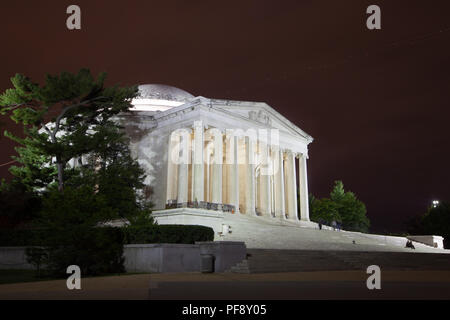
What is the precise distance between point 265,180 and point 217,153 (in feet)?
31.9

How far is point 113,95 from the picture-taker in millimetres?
40094

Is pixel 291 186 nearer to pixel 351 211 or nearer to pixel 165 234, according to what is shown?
pixel 351 211

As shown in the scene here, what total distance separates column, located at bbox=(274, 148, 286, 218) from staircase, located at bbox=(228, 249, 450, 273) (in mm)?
27418

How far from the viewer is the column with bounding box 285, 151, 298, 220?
58.2 m

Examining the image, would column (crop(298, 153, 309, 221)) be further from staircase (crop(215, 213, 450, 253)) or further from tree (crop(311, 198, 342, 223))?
tree (crop(311, 198, 342, 223))

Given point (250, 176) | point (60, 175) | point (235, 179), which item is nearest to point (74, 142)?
point (60, 175)

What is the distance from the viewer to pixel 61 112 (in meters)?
38.9

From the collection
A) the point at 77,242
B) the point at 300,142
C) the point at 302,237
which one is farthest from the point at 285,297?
the point at 300,142

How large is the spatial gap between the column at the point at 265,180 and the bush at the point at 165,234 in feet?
100

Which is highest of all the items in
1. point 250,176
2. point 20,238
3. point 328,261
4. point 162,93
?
point 162,93

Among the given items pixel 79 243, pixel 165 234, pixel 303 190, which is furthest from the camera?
pixel 303 190

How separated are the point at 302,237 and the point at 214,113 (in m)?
19.6

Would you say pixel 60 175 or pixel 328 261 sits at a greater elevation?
pixel 60 175

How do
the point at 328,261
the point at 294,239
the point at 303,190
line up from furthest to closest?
1. the point at 303,190
2. the point at 294,239
3. the point at 328,261
